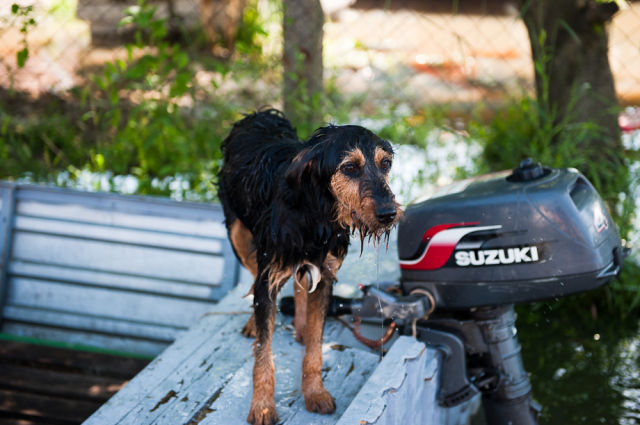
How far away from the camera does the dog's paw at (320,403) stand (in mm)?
2367

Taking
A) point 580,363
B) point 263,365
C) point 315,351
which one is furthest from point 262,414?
point 580,363

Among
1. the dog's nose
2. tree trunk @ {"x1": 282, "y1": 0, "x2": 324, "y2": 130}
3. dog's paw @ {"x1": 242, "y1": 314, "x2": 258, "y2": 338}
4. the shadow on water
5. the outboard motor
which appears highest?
tree trunk @ {"x1": 282, "y1": 0, "x2": 324, "y2": 130}

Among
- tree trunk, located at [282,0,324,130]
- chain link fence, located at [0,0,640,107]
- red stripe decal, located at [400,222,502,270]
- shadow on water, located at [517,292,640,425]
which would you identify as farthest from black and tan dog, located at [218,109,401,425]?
chain link fence, located at [0,0,640,107]

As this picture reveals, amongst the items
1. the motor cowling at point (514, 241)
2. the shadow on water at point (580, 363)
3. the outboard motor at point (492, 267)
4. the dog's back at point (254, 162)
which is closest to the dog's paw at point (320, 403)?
the outboard motor at point (492, 267)

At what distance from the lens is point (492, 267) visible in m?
2.46

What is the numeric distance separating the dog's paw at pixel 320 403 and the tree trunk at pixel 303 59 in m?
2.38

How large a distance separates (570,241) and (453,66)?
683 centimetres

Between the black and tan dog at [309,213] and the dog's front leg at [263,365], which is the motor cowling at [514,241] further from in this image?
the dog's front leg at [263,365]

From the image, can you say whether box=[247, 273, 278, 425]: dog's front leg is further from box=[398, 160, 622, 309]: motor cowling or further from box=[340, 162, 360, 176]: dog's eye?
box=[398, 160, 622, 309]: motor cowling

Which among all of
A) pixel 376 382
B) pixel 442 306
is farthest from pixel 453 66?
pixel 376 382

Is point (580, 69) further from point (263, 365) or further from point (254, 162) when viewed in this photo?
point (263, 365)

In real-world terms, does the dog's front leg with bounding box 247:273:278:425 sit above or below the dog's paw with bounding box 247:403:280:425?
above

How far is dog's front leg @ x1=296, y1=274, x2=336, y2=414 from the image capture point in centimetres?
239

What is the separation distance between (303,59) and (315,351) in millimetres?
2730
